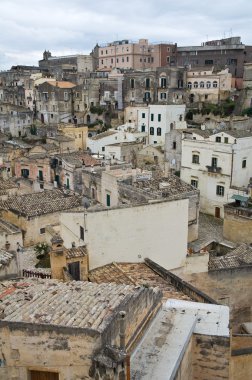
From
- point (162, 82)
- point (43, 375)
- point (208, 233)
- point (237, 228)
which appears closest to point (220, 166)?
point (208, 233)

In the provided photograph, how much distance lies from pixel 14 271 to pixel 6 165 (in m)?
30.0

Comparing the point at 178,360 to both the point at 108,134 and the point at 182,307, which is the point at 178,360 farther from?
the point at 108,134

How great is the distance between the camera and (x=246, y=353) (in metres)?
11.5

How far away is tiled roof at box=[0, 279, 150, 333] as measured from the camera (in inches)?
310

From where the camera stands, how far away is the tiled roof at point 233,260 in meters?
21.0

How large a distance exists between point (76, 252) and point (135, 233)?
7.98 feet

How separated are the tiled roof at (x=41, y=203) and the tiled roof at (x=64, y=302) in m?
18.8

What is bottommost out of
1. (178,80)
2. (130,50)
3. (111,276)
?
(111,276)

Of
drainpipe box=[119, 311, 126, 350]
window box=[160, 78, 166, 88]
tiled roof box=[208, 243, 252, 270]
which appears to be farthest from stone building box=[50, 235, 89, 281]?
window box=[160, 78, 166, 88]

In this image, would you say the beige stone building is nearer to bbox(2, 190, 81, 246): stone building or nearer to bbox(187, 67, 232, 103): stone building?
bbox(187, 67, 232, 103): stone building

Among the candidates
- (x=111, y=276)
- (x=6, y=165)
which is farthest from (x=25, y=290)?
(x=6, y=165)

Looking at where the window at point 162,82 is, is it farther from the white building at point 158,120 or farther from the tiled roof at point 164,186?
the tiled roof at point 164,186

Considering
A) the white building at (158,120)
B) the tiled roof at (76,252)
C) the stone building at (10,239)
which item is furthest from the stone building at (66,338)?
the white building at (158,120)

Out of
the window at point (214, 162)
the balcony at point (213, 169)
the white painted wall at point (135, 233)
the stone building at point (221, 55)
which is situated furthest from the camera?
the stone building at point (221, 55)
